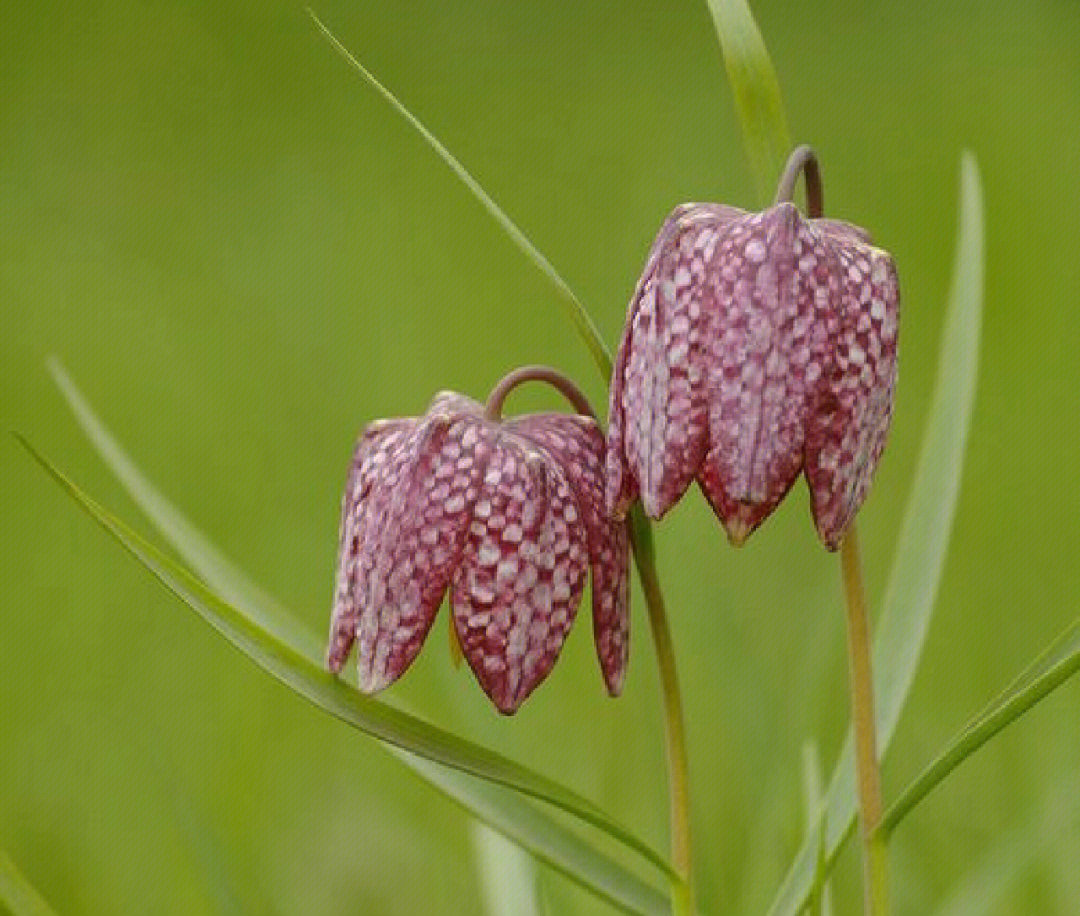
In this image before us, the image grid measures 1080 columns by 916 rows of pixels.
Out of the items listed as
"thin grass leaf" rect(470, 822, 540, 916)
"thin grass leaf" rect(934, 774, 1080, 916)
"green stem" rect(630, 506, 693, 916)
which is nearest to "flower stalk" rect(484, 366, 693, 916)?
"green stem" rect(630, 506, 693, 916)

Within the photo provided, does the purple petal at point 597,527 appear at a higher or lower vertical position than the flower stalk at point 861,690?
higher

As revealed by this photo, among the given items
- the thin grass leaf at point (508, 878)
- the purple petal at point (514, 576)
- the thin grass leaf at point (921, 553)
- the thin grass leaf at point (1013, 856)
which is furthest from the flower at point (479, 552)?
the thin grass leaf at point (1013, 856)

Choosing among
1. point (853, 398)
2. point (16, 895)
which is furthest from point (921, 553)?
point (16, 895)

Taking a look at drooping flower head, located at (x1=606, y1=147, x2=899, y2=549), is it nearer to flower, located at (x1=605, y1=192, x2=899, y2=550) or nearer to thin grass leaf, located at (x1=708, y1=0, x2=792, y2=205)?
flower, located at (x1=605, y1=192, x2=899, y2=550)

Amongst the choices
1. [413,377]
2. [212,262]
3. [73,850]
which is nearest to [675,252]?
[73,850]

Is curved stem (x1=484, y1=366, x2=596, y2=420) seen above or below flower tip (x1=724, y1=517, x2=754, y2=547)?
above

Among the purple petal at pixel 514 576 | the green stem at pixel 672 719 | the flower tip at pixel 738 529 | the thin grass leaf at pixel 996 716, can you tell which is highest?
the purple petal at pixel 514 576

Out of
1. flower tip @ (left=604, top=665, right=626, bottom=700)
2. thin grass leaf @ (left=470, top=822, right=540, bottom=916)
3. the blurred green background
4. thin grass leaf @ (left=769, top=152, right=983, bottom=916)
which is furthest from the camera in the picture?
the blurred green background

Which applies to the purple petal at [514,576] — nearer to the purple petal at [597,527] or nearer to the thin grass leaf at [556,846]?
the purple petal at [597,527]
